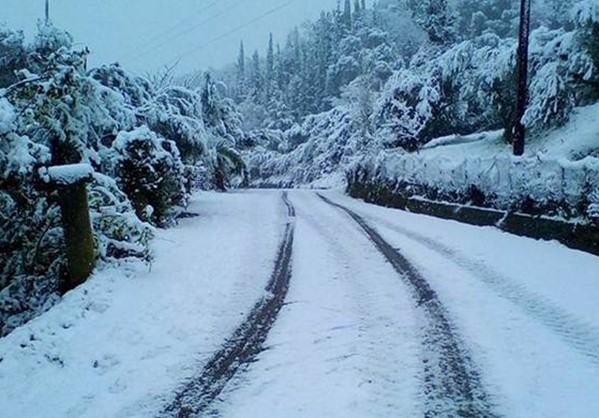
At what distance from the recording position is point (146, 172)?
1187 centimetres

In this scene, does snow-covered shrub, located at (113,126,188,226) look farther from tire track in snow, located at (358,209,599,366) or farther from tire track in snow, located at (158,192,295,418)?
tire track in snow, located at (358,209,599,366)

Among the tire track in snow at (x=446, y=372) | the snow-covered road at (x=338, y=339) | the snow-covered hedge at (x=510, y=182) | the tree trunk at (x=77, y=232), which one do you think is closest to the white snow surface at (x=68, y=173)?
the tree trunk at (x=77, y=232)

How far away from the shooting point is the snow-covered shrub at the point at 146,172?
36.8 feet

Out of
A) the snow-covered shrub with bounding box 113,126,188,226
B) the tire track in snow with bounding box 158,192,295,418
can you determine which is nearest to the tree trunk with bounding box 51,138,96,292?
the tire track in snow with bounding box 158,192,295,418

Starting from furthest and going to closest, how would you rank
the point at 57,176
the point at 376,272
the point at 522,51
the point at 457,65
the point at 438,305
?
the point at 457,65 < the point at 522,51 < the point at 376,272 < the point at 57,176 < the point at 438,305

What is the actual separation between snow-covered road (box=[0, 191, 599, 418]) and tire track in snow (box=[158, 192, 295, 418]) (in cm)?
6

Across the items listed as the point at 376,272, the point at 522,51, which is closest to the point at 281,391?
the point at 376,272

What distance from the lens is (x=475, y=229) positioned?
12.1m

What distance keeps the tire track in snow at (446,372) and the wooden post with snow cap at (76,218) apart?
14.5 ft

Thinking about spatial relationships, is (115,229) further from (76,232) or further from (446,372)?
(446,372)

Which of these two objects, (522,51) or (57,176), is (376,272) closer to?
(57,176)

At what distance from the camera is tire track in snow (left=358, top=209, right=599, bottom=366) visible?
4824 mm

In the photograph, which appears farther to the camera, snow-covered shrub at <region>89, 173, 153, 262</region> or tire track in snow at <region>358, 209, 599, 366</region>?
snow-covered shrub at <region>89, 173, 153, 262</region>

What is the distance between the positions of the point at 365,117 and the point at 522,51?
78.4ft
